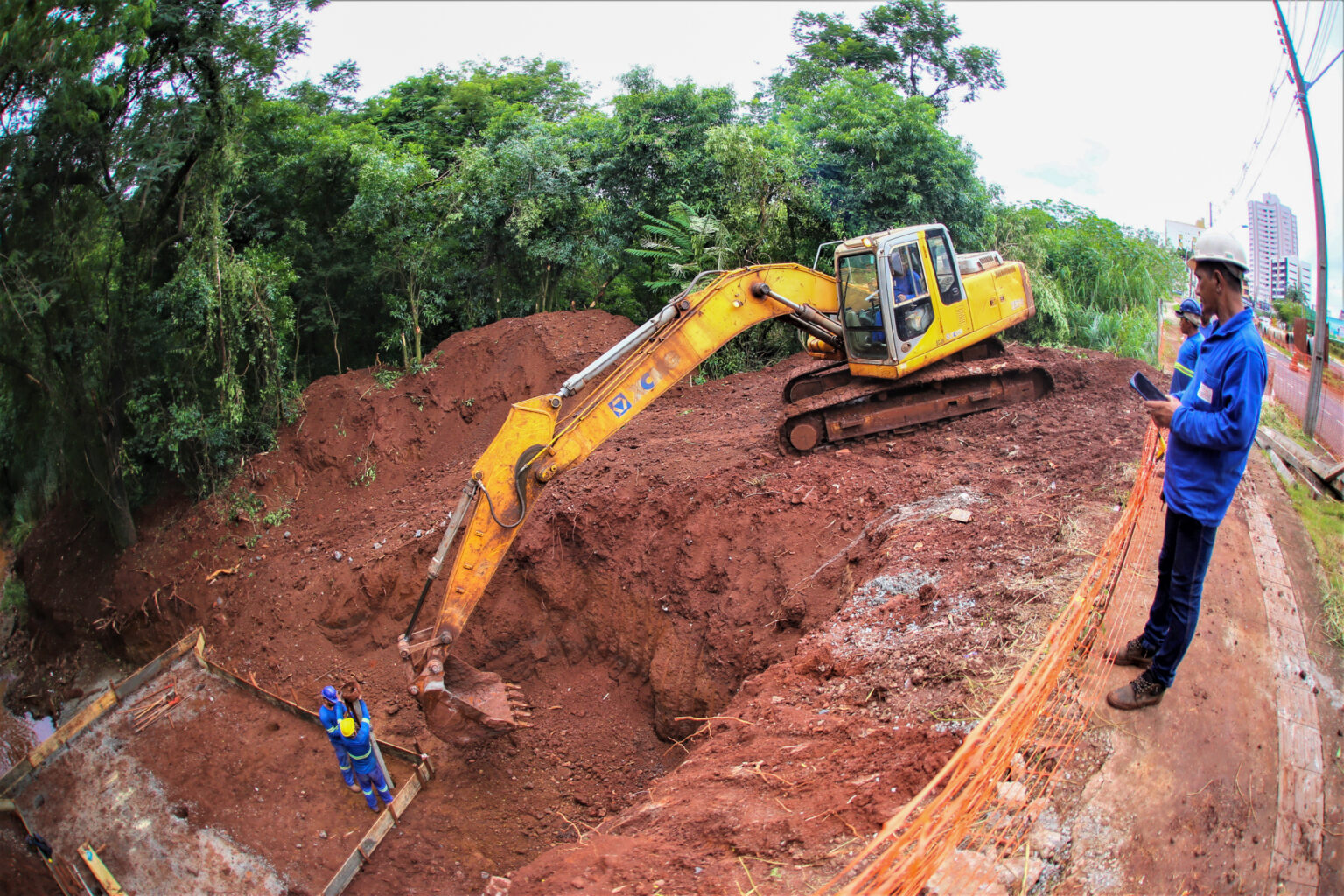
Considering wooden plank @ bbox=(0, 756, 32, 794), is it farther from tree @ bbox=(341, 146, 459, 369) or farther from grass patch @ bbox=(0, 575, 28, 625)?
tree @ bbox=(341, 146, 459, 369)

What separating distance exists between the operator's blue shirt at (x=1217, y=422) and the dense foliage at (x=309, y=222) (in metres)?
10.2

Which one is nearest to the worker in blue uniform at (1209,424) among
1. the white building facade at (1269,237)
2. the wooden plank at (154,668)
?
the wooden plank at (154,668)

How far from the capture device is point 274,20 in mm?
11242

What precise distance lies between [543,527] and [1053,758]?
616 centimetres

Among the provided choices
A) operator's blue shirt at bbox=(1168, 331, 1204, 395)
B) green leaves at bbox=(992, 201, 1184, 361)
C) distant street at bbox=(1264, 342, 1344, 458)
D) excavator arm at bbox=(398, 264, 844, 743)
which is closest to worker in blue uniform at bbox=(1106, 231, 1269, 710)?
A: operator's blue shirt at bbox=(1168, 331, 1204, 395)

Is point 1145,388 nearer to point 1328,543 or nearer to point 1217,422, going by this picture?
point 1217,422

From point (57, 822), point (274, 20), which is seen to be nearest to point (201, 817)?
point (57, 822)

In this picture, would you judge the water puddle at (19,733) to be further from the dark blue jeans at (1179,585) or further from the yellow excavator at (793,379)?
the dark blue jeans at (1179,585)

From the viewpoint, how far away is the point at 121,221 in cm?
1054

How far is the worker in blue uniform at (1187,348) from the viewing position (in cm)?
461

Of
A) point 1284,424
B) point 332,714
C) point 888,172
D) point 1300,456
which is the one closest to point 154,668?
point 332,714

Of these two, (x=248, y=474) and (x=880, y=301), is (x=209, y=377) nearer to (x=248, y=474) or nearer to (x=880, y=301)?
(x=248, y=474)

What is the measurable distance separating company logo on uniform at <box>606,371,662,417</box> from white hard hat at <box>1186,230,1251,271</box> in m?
4.38

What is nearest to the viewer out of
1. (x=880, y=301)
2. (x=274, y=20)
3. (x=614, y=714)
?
(x=614, y=714)
